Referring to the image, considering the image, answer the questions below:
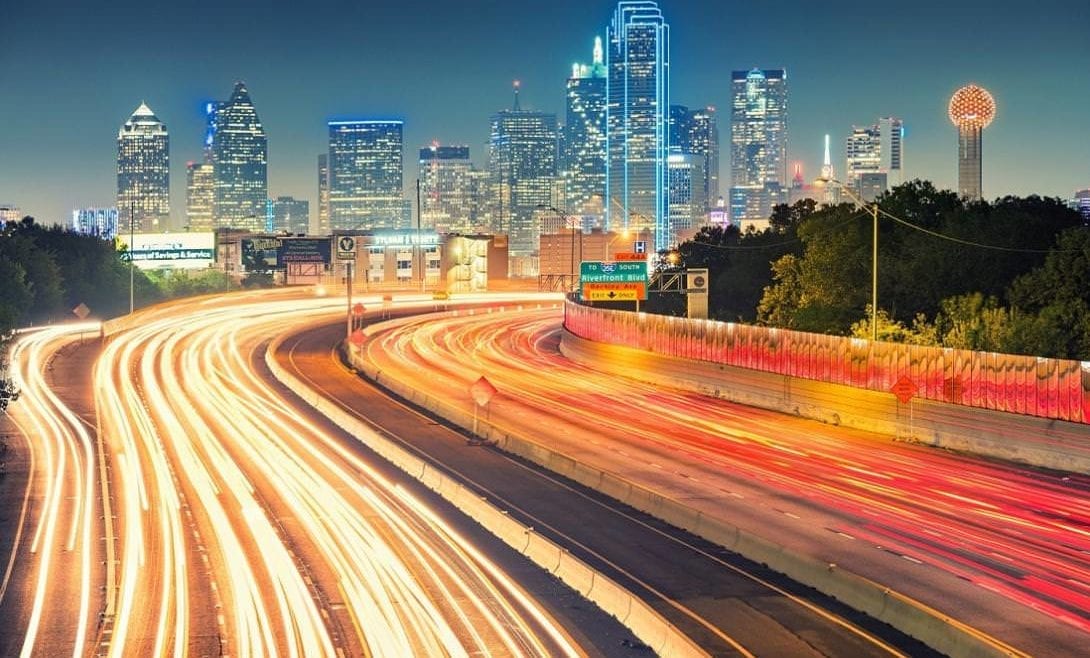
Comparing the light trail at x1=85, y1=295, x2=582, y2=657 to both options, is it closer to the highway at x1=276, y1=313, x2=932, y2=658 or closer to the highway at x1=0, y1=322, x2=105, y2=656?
the highway at x1=0, y1=322, x2=105, y2=656

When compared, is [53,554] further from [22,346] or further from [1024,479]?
[22,346]

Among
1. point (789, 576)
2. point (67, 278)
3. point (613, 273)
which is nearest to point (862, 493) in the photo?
point (789, 576)

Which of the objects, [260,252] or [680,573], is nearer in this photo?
[680,573]

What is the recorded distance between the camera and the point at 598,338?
266 feet

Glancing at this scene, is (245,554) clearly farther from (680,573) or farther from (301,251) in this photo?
(301,251)

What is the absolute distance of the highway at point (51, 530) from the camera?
23891 mm

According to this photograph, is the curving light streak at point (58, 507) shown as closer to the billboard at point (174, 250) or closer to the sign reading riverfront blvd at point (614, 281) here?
the sign reading riverfront blvd at point (614, 281)

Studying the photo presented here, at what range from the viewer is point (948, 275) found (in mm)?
71938

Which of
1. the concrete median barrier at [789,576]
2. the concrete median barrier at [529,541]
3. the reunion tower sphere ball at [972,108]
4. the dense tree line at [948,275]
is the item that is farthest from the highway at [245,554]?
the reunion tower sphere ball at [972,108]

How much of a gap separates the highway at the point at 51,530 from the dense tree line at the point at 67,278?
150 feet

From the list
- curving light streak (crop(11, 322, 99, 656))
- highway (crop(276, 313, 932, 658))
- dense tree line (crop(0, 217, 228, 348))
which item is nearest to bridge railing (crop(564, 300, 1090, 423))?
highway (crop(276, 313, 932, 658))

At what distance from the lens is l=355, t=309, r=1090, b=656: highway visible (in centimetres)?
2516

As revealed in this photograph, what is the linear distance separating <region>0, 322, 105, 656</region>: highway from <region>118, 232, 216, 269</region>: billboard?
115 metres

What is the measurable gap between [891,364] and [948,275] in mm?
23987
